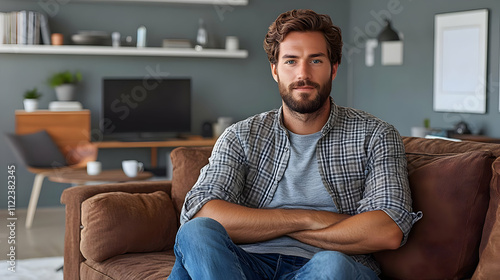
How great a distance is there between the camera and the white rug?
3.85 metres

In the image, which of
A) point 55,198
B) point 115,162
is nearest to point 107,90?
point 115,162

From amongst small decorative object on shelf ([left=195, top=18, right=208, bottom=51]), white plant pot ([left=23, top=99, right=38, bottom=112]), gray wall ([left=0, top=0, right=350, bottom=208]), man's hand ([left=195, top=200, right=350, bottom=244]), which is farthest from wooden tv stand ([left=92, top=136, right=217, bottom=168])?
man's hand ([left=195, top=200, right=350, bottom=244])

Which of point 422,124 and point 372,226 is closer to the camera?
point 372,226

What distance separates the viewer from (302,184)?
7.27 feet

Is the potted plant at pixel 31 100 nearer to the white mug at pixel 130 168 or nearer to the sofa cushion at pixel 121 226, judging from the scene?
the white mug at pixel 130 168

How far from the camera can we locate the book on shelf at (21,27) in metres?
5.73

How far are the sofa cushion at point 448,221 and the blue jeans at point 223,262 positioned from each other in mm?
163

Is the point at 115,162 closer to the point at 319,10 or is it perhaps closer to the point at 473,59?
the point at 319,10

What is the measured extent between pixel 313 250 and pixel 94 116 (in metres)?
4.44

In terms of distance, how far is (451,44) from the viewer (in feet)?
17.6

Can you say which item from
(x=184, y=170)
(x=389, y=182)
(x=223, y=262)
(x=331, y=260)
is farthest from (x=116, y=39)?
(x=331, y=260)

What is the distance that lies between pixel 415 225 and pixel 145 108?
437 centimetres

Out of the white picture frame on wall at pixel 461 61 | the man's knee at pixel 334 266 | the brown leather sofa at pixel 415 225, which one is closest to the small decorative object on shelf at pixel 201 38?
the white picture frame on wall at pixel 461 61

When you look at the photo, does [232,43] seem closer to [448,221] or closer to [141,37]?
[141,37]
